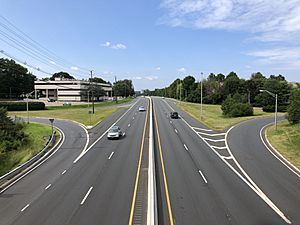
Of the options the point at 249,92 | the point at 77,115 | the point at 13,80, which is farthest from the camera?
the point at 13,80

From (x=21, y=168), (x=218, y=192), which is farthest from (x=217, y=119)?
(x=218, y=192)

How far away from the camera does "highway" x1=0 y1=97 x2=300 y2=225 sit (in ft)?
51.7

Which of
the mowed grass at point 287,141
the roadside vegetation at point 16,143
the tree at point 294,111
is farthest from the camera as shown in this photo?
the tree at point 294,111

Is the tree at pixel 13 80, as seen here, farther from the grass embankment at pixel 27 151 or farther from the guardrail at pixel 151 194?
the guardrail at pixel 151 194

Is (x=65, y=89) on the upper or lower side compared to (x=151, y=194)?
upper

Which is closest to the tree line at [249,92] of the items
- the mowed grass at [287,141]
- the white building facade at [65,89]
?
the mowed grass at [287,141]

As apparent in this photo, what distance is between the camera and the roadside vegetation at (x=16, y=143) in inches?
1265

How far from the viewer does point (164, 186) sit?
814 inches

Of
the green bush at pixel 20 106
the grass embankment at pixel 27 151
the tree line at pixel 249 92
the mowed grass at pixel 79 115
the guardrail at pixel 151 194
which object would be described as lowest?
the grass embankment at pixel 27 151

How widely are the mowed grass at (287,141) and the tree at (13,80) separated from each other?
130372 mm

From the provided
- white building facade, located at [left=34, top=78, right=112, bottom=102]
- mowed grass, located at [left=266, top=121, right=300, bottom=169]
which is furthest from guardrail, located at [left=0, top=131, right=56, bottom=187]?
white building facade, located at [left=34, top=78, right=112, bottom=102]

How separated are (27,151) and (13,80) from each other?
125343mm

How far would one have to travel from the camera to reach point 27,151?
36.0 m

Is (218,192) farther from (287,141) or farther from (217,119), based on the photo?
(217,119)
